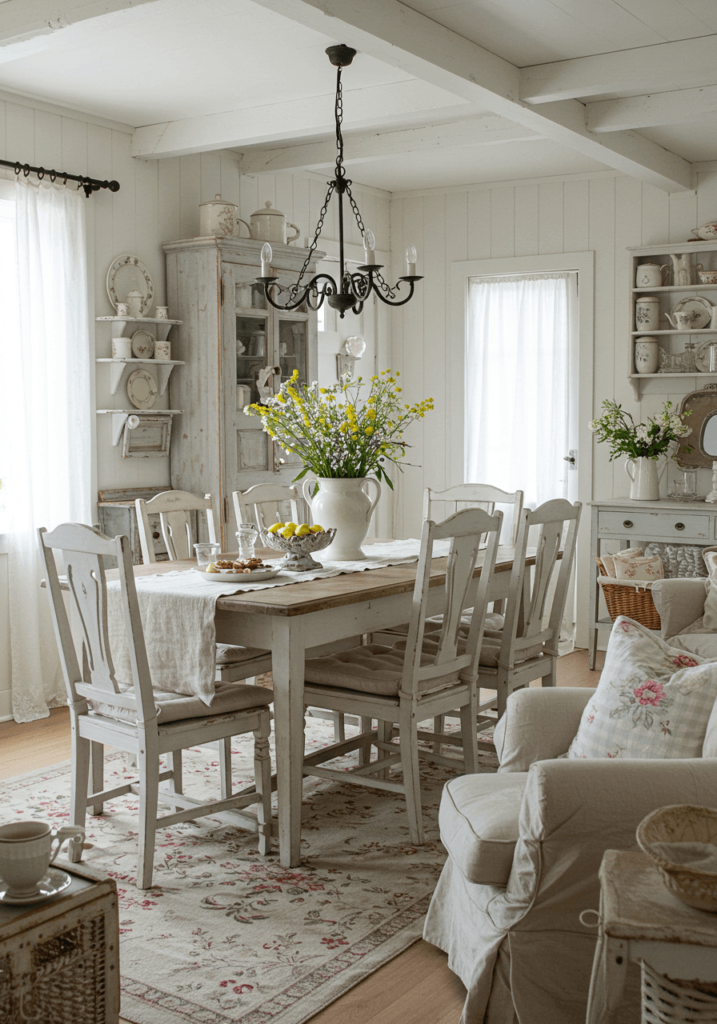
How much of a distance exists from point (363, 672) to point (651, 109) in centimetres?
268

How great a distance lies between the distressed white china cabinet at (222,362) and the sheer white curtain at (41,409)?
1.73 feet

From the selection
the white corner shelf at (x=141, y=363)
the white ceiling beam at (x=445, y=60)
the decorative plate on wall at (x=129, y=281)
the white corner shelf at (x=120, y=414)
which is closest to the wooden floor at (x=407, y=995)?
the white ceiling beam at (x=445, y=60)

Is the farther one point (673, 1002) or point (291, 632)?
point (291, 632)

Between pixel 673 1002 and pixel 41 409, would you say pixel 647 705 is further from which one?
pixel 41 409

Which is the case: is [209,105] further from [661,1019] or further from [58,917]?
[661,1019]

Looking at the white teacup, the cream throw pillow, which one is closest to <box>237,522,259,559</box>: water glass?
the white teacup

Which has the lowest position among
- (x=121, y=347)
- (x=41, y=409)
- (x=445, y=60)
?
(x=41, y=409)

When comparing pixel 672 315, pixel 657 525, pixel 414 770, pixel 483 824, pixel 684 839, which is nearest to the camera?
pixel 684 839

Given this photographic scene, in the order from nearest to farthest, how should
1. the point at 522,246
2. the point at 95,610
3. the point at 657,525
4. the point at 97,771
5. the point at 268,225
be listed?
the point at 95,610
the point at 97,771
the point at 268,225
the point at 657,525
the point at 522,246

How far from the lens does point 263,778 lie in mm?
3170

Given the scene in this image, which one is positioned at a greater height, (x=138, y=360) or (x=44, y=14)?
(x=44, y=14)

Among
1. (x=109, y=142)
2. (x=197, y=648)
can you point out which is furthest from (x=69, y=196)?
(x=197, y=648)

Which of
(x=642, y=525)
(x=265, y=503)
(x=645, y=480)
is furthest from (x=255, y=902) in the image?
(x=645, y=480)

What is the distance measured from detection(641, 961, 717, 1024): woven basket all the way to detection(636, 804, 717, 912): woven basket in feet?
0.41
